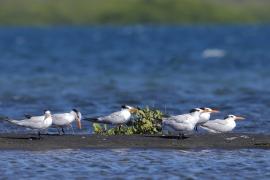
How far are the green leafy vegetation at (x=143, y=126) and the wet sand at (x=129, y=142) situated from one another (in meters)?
0.61

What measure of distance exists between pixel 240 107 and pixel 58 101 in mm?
5856

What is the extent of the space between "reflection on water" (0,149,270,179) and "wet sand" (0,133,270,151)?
50 cm

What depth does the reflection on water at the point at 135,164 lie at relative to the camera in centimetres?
1567

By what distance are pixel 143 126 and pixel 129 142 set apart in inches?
49.3

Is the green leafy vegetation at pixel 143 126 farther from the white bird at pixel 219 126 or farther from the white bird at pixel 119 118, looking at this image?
the white bird at pixel 219 126

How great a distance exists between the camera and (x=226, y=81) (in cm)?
3916

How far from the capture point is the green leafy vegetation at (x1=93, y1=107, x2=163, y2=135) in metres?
19.9

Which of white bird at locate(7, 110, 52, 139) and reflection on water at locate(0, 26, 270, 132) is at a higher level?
reflection on water at locate(0, 26, 270, 132)

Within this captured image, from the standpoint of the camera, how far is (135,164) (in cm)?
1653

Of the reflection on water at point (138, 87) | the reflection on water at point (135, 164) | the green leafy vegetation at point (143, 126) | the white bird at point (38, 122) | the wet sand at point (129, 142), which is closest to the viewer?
the reflection on water at point (135, 164)

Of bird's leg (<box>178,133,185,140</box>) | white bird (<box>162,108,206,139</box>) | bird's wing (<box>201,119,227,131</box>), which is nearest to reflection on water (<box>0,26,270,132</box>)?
bird's wing (<box>201,119,227,131</box>)

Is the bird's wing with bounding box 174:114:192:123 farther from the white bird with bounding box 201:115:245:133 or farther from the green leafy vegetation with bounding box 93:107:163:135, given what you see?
the white bird with bounding box 201:115:245:133

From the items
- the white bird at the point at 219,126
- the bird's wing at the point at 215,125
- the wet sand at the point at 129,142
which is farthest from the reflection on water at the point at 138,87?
the wet sand at the point at 129,142

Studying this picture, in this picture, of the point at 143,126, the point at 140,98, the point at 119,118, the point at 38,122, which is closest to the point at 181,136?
the point at 143,126
